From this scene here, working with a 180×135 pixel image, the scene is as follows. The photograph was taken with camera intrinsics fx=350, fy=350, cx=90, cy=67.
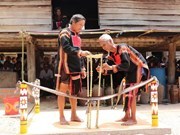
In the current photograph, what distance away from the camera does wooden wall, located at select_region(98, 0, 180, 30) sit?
11.7 meters

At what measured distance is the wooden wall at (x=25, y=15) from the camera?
37.5 feet

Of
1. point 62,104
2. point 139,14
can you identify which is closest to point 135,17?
point 139,14

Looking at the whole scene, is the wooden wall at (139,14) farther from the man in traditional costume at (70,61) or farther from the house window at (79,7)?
the man in traditional costume at (70,61)

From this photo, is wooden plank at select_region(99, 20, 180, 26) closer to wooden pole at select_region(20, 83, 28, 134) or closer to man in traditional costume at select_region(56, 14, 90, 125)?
man in traditional costume at select_region(56, 14, 90, 125)

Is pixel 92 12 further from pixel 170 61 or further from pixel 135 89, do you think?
pixel 135 89

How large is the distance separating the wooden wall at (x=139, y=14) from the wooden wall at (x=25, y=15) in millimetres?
1825

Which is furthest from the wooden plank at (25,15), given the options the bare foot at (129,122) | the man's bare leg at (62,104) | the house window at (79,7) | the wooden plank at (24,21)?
the bare foot at (129,122)

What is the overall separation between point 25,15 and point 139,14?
382 cm

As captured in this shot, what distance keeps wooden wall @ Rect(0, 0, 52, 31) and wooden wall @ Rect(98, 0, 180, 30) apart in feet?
5.99

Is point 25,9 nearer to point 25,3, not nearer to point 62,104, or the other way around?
point 25,3

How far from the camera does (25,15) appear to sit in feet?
37.8

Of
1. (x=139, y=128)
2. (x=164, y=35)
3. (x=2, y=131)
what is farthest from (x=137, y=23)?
(x=139, y=128)

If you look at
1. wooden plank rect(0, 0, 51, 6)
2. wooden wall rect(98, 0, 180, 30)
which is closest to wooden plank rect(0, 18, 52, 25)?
wooden plank rect(0, 0, 51, 6)

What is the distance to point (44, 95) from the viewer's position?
14.7 m
